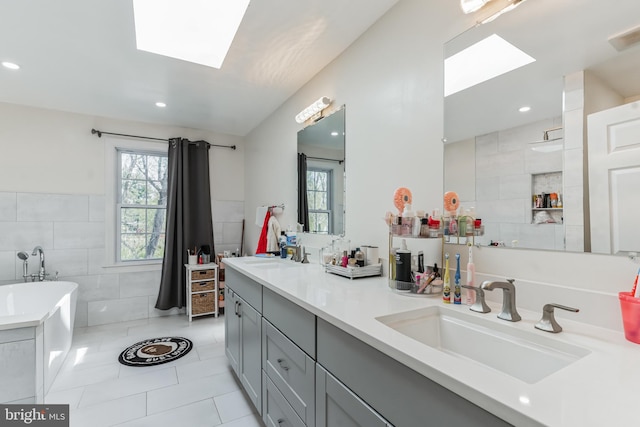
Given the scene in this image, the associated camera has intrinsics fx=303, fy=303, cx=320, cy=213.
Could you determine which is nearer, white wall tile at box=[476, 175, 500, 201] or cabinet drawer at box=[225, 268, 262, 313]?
white wall tile at box=[476, 175, 500, 201]

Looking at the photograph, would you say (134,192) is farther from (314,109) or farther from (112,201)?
(314,109)

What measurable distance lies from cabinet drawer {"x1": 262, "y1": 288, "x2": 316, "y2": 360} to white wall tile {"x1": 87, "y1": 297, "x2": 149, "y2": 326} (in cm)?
292

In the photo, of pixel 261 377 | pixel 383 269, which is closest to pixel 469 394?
pixel 383 269

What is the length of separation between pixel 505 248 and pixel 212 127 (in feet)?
12.6

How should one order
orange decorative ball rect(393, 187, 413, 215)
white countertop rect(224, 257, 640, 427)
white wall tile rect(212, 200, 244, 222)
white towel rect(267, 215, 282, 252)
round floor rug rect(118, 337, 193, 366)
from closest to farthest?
white countertop rect(224, 257, 640, 427), orange decorative ball rect(393, 187, 413, 215), round floor rug rect(118, 337, 193, 366), white towel rect(267, 215, 282, 252), white wall tile rect(212, 200, 244, 222)

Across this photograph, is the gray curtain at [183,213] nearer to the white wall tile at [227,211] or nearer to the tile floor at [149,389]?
the white wall tile at [227,211]

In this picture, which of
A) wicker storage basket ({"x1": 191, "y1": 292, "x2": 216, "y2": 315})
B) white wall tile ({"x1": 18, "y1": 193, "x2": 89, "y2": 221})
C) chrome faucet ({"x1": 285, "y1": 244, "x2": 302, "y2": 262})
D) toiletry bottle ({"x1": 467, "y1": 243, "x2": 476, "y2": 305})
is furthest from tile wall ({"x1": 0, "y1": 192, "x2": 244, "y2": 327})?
toiletry bottle ({"x1": 467, "y1": 243, "x2": 476, "y2": 305})

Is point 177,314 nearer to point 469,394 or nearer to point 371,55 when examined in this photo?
point 371,55

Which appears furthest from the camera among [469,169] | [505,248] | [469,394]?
[469,169]

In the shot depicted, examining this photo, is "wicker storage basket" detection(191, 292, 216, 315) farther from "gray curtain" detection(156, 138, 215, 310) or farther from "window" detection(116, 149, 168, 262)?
"window" detection(116, 149, 168, 262)

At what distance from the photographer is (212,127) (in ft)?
13.4

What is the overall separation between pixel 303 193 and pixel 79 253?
285 centimetres

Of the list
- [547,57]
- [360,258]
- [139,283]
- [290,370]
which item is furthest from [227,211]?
[547,57]

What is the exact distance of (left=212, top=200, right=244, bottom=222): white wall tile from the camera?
4312mm
